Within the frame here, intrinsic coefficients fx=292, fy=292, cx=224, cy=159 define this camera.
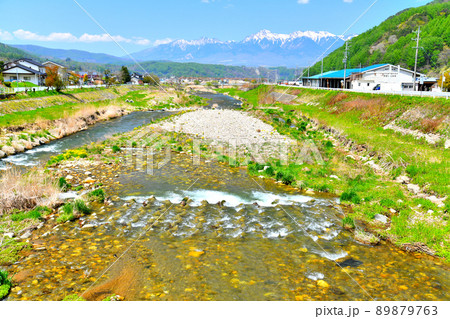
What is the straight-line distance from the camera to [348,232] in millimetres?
12375

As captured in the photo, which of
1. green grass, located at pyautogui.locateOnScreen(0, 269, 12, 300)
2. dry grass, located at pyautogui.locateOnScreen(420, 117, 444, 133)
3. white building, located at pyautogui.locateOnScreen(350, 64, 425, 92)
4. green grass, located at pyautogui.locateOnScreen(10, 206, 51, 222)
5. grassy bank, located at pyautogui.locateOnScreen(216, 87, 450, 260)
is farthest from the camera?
white building, located at pyautogui.locateOnScreen(350, 64, 425, 92)

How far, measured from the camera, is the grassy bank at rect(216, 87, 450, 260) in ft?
39.7

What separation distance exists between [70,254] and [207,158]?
15.4 m

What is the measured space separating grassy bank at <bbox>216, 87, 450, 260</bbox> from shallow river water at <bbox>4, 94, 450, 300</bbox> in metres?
1.14

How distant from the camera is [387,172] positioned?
19016 millimetres

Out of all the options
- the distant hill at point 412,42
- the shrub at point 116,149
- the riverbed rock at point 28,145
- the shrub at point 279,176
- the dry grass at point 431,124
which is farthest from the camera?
the distant hill at point 412,42

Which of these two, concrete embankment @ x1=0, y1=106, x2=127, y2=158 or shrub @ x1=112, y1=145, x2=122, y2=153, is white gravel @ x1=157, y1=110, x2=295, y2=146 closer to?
shrub @ x1=112, y1=145, x2=122, y2=153

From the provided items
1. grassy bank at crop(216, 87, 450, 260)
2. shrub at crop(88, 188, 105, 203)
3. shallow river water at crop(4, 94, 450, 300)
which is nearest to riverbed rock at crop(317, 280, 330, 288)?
shallow river water at crop(4, 94, 450, 300)

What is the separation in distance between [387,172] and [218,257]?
1407 centimetres

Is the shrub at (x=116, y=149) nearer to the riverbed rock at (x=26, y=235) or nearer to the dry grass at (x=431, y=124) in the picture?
the riverbed rock at (x=26, y=235)

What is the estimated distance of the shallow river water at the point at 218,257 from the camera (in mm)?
8570

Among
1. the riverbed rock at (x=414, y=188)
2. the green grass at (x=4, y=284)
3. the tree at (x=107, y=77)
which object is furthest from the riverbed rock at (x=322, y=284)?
the tree at (x=107, y=77)

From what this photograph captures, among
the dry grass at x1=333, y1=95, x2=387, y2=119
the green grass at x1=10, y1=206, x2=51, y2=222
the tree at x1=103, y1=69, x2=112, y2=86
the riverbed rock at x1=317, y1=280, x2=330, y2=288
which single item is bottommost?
the riverbed rock at x1=317, y1=280, x2=330, y2=288

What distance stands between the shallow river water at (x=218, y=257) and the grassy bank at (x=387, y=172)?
1137mm
